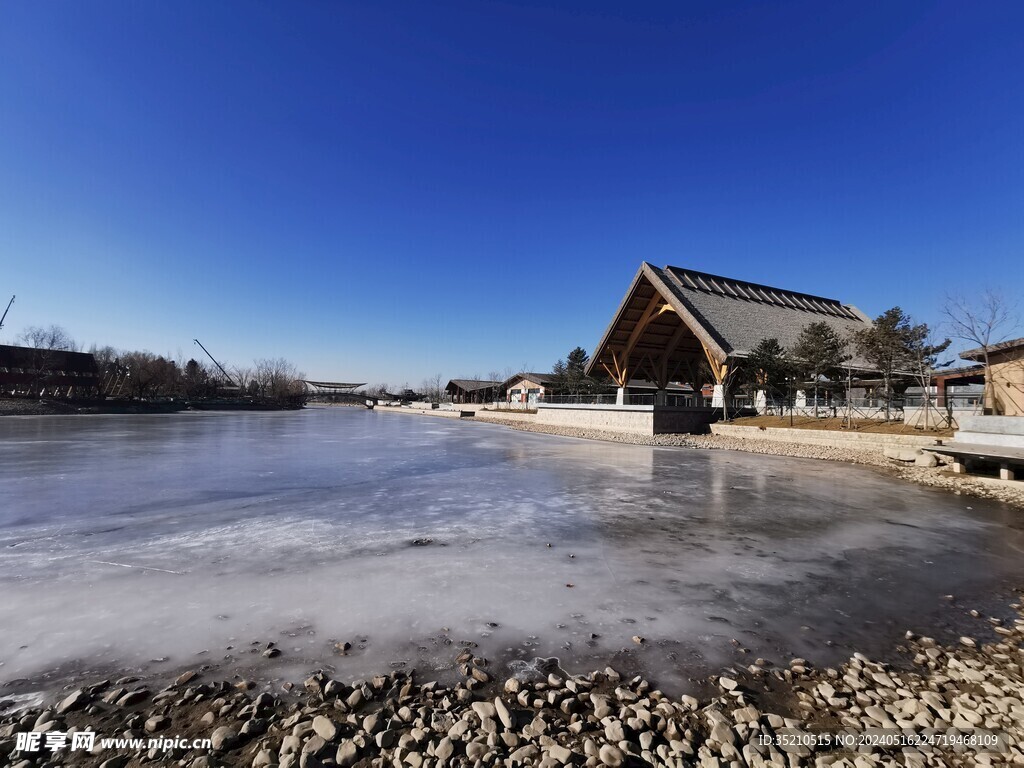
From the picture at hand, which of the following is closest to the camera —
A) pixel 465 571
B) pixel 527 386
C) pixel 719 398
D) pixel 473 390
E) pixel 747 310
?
pixel 465 571

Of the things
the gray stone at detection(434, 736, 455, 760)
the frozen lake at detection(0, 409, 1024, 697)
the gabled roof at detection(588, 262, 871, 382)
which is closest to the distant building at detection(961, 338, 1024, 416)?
the gabled roof at detection(588, 262, 871, 382)

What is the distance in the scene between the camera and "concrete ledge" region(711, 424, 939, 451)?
1830 centimetres

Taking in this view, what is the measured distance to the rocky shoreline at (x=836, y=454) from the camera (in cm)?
1204

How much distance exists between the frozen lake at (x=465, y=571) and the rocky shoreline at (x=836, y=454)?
1.60m

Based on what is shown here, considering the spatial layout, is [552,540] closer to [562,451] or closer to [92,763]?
[92,763]

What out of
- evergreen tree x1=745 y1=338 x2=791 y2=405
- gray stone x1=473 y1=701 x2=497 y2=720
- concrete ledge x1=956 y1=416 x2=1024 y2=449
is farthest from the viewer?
evergreen tree x1=745 y1=338 x2=791 y2=405

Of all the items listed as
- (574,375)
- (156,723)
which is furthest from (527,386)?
(156,723)

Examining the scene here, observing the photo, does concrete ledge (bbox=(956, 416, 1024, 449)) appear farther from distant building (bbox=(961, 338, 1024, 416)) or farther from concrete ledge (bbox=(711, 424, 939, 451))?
distant building (bbox=(961, 338, 1024, 416))

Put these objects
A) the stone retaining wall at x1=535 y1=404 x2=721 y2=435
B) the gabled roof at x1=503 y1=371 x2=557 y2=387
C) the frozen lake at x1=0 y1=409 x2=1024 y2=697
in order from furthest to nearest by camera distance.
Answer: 1. the gabled roof at x1=503 y1=371 x2=557 y2=387
2. the stone retaining wall at x1=535 y1=404 x2=721 y2=435
3. the frozen lake at x1=0 y1=409 x2=1024 y2=697

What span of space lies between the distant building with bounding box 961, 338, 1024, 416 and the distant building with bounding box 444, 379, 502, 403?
63006mm

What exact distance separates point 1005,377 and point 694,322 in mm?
14761

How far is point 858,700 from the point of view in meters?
3.18

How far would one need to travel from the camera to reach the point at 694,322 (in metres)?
30.5

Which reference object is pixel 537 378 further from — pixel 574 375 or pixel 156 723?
pixel 156 723
